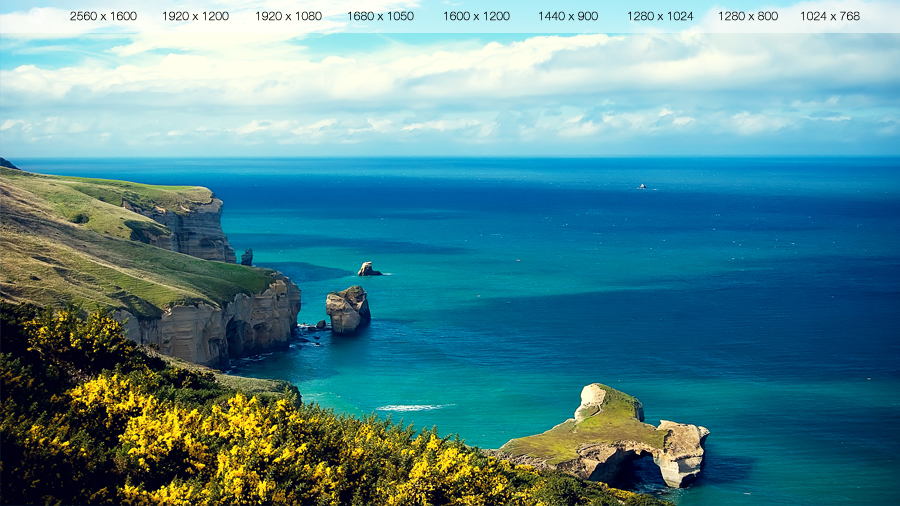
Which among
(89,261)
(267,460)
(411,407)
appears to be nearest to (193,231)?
(89,261)

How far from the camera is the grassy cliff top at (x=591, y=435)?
5447cm

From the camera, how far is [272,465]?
26688mm

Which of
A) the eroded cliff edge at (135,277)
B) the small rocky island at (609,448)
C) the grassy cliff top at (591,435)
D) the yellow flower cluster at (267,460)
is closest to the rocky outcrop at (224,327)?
the eroded cliff edge at (135,277)

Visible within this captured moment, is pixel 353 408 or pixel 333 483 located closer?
pixel 333 483

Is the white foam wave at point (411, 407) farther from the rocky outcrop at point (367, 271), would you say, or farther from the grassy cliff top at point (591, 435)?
the rocky outcrop at point (367, 271)

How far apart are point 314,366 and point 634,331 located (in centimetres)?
4226

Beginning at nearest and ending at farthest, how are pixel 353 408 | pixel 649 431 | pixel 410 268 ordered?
pixel 649 431 → pixel 353 408 → pixel 410 268

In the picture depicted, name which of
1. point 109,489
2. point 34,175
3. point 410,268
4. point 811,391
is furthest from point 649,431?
point 34,175

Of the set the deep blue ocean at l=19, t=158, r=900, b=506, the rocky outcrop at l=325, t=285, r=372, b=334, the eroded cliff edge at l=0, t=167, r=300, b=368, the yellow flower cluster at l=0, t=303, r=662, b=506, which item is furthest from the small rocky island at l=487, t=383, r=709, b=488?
the rocky outcrop at l=325, t=285, r=372, b=334

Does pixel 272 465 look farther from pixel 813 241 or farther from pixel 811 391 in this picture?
pixel 813 241

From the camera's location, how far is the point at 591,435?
57.7 m

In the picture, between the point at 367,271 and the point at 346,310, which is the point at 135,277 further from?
the point at 367,271

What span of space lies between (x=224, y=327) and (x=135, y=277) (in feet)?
34.2

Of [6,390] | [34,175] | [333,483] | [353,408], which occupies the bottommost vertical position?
[353,408]
